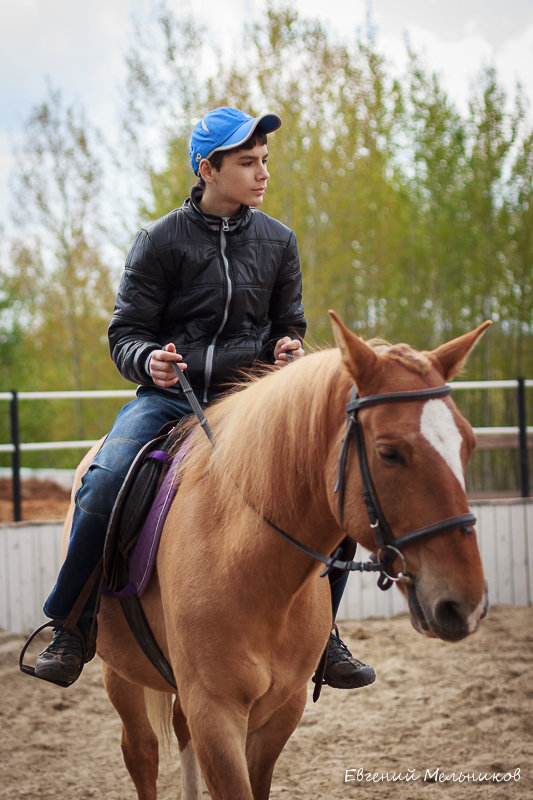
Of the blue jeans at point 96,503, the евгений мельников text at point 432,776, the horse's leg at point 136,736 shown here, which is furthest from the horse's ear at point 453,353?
the евгений мельников text at point 432,776

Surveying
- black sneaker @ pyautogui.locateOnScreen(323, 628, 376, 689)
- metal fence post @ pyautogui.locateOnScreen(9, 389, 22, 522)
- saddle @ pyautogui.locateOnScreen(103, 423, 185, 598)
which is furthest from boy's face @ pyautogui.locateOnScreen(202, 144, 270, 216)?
metal fence post @ pyautogui.locateOnScreen(9, 389, 22, 522)

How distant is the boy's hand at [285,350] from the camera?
2438 millimetres

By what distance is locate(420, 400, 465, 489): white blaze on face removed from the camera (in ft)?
5.17

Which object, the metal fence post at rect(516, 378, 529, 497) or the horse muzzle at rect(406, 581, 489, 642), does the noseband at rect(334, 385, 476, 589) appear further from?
the metal fence post at rect(516, 378, 529, 497)

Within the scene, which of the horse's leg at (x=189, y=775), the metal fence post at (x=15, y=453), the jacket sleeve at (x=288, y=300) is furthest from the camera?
the metal fence post at (x=15, y=453)

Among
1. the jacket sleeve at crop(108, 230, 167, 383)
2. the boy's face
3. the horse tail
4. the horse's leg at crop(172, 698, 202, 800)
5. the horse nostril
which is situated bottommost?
the horse's leg at crop(172, 698, 202, 800)

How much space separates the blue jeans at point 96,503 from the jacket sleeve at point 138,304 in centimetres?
16

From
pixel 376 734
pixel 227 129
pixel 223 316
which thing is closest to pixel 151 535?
pixel 223 316

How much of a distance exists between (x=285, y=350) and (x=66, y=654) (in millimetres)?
1213

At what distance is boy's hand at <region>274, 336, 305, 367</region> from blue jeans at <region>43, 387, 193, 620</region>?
1.48ft

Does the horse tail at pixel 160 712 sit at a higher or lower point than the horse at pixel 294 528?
lower

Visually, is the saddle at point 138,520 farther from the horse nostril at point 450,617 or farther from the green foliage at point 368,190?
the green foliage at point 368,190

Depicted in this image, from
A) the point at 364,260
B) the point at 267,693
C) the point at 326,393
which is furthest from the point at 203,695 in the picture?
the point at 364,260

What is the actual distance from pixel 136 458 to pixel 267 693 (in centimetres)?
79
